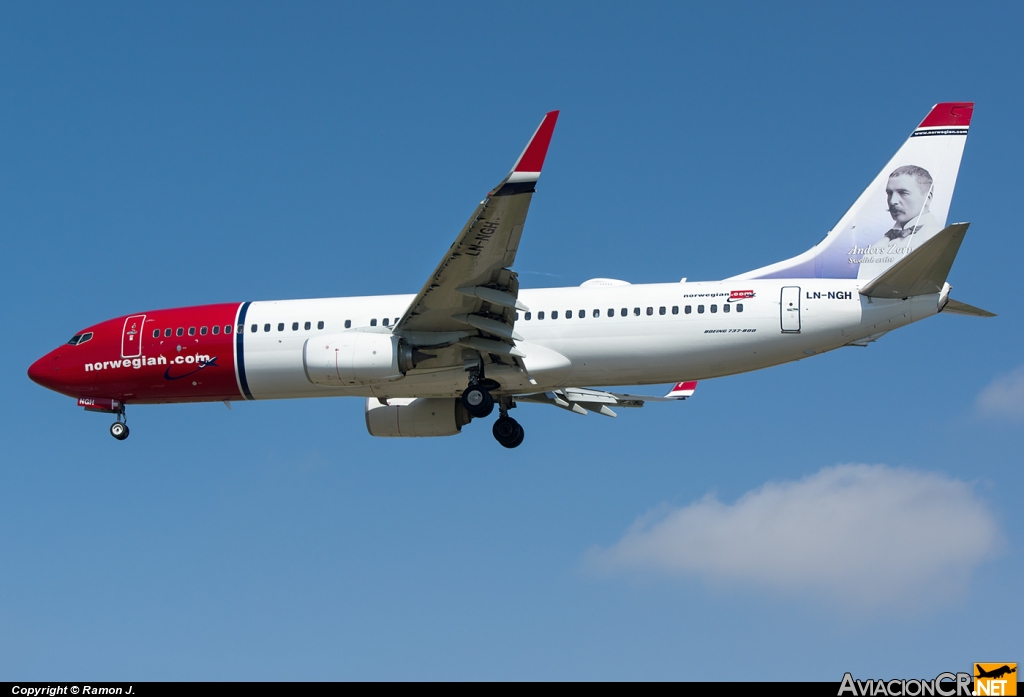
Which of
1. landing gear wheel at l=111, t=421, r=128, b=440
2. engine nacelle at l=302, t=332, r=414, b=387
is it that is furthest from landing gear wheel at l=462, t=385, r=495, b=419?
landing gear wheel at l=111, t=421, r=128, b=440

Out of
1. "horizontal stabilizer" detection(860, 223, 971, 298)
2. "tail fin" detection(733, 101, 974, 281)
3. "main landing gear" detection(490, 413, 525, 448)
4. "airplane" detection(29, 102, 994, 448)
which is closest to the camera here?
"horizontal stabilizer" detection(860, 223, 971, 298)

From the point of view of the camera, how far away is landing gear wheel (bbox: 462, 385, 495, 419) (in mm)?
28781

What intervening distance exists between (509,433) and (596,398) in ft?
10.9

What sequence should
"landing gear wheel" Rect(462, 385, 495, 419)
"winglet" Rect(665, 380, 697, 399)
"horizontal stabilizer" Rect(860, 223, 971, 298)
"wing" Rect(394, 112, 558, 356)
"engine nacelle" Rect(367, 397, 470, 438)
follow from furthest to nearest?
"winglet" Rect(665, 380, 697, 399)
"engine nacelle" Rect(367, 397, 470, 438)
"landing gear wheel" Rect(462, 385, 495, 419)
"horizontal stabilizer" Rect(860, 223, 971, 298)
"wing" Rect(394, 112, 558, 356)

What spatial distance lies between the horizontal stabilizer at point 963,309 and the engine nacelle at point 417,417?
11757 millimetres

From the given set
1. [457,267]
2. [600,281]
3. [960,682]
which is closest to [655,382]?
[600,281]

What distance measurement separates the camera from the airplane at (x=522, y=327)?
27.1 meters

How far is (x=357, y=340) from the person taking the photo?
27906 mm

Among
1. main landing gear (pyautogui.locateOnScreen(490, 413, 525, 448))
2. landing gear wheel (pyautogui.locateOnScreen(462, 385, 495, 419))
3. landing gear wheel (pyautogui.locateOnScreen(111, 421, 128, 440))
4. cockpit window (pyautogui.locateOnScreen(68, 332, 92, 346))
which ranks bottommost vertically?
landing gear wheel (pyautogui.locateOnScreen(462, 385, 495, 419))

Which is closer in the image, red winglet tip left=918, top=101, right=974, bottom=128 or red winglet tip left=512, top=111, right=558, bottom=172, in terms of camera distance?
red winglet tip left=512, top=111, right=558, bottom=172

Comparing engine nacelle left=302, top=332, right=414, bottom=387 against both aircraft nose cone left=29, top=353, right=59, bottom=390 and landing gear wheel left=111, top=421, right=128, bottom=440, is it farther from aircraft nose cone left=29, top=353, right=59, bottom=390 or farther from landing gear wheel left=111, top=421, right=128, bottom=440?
aircraft nose cone left=29, top=353, right=59, bottom=390

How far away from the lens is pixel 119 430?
31.7 meters

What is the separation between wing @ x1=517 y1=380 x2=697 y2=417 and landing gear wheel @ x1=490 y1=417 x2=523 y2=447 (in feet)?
5.49

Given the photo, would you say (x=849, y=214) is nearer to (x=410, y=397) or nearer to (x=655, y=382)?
(x=655, y=382)
